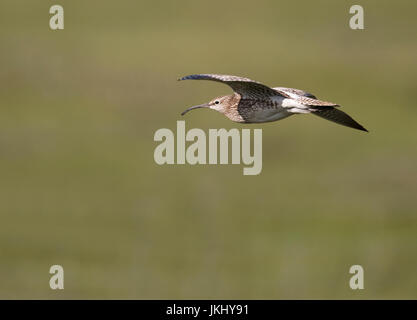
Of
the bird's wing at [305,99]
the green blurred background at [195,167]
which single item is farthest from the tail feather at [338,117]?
the green blurred background at [195,167]

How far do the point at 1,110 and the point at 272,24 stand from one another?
10.6 meters

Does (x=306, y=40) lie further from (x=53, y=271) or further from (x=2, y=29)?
(x=53, y=271)

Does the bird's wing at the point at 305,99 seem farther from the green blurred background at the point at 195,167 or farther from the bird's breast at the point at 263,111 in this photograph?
the green blurred background at the point at 195,167

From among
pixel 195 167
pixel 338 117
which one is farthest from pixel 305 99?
pixel 195 167

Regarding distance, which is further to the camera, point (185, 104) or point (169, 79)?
point (169, 79)

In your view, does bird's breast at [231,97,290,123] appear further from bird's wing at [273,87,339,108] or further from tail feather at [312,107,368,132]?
tail feather at [312,107,368,132]

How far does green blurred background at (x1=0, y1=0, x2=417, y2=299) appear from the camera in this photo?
18891 mm

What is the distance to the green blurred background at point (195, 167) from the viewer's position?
18891mm

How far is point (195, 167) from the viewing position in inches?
906

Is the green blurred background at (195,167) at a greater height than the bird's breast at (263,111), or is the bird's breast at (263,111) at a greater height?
the green blurred background at (195,167)

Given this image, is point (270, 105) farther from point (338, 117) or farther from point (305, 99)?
point (338, 117)

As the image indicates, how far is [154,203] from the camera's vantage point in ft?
71.5

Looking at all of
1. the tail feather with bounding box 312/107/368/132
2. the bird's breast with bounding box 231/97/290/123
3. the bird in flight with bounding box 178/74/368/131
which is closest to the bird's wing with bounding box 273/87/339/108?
the bird in flight with bounding box 178/74/368/131
